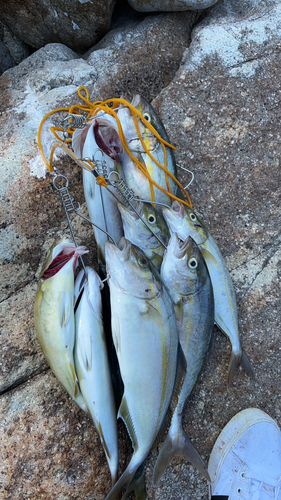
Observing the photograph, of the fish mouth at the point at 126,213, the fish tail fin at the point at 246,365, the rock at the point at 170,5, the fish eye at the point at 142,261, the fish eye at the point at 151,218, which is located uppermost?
the rock at the point at 170,5

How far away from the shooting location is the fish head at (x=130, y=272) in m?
1.99

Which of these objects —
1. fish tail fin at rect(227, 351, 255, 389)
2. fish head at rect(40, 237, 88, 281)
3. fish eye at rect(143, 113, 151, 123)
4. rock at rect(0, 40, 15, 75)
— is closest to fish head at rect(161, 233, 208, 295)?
fish head at rect(40, 237, 88, 281)

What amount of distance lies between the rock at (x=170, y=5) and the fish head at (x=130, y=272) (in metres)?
2.47

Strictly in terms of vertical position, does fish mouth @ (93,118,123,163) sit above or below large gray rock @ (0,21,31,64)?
below

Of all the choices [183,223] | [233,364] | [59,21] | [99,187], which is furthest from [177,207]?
[59,21]

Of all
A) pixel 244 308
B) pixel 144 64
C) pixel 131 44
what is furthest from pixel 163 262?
pixel 131 44

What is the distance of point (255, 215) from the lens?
2750mm

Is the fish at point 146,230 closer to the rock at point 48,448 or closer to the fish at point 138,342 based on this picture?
the fish at point 138,342

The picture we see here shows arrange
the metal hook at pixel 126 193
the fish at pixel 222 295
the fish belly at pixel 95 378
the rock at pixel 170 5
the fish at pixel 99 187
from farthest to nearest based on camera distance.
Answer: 1. the rock at pixel 170 5
2. the fish at pixel 222 295
3. the fish at pixel 99 187
4. the metal hook at pixel 126 193
5. the fish belly at pixel 95 378

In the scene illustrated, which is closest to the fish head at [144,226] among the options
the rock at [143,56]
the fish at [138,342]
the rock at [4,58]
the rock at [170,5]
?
the fish at [138,342]

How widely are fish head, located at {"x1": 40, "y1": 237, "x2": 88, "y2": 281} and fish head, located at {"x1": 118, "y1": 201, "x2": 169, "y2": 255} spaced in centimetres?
32

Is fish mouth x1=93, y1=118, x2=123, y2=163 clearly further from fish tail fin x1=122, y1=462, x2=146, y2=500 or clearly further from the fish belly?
fish tail fin x1=122, y1=462, x2=146, y2=500

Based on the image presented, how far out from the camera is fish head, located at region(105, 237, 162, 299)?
6.52 ft

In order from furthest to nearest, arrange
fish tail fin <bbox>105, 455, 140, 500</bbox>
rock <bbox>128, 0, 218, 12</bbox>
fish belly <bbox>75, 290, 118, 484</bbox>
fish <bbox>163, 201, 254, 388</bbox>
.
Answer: rock <bbox>128, 0, 218, 12</bbox>, fish <bbox>163, 201, 254, 388</bbox>, fish belly <bbox>75, 290, 118, 484</bbox>, fish tail fin <bbox>105, 455, 140, 500</bbox>
